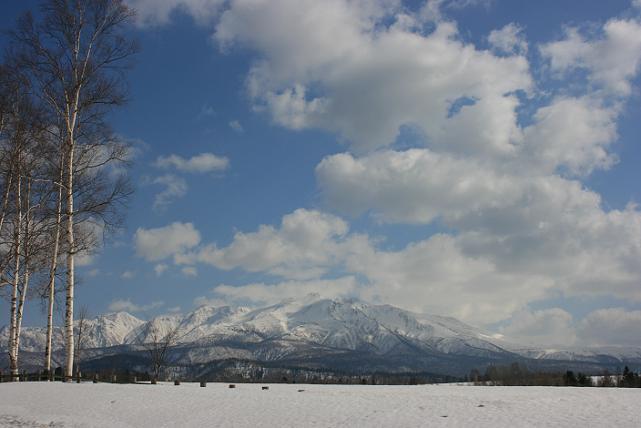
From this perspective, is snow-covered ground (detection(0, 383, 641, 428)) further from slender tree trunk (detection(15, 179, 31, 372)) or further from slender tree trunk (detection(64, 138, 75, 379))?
slender tree trunk (detection(15, 179, 31, 372))

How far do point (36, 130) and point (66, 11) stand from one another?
303 inches

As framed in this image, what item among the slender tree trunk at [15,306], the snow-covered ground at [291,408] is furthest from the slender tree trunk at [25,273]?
the snow-covered ground at [291,408]

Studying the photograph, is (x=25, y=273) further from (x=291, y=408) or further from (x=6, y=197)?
(x=291, y=408)

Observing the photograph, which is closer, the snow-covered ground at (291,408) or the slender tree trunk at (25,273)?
the snow-covered ground at (291,408)

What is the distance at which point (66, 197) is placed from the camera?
3203 centimetres

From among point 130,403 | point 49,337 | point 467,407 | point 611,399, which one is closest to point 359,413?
point 467,407

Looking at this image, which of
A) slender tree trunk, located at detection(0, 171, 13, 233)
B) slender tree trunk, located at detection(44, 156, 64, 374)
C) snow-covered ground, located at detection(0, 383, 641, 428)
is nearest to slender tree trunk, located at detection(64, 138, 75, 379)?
slender tree trunk, located at detection(44, 156, 64, 374)

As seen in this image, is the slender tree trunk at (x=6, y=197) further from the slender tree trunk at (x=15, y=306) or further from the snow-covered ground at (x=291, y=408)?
the snow-covered ground at (x=291, y=408)

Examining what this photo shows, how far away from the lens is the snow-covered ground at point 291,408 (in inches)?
857

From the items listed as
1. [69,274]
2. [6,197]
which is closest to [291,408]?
[69,274]

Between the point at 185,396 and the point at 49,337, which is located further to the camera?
the point at 49,337

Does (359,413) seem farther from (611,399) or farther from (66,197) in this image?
(66,197)

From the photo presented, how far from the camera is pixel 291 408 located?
24469 millimetres

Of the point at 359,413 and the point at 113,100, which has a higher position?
the point at 113,100
